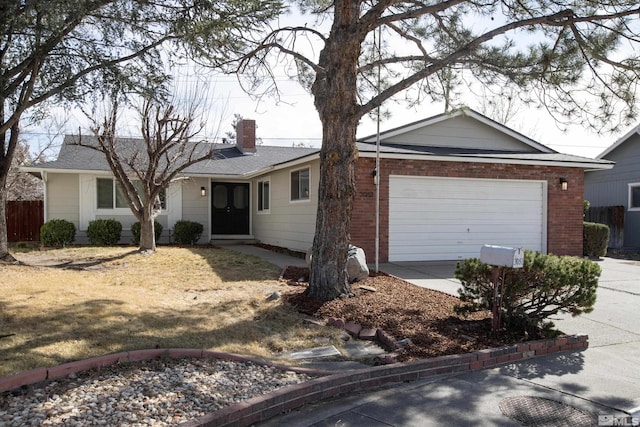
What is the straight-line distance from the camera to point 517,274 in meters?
5.61

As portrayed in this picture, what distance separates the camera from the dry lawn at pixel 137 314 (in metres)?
4.68

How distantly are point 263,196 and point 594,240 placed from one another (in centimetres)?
1043

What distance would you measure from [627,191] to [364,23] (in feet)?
52.6

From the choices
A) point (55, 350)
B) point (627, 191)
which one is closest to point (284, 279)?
point (55, 350)

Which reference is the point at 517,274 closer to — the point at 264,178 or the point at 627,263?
the point at 627,263

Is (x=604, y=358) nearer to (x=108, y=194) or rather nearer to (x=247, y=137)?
(x=108, y=194)

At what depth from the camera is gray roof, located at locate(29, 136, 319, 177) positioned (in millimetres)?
15857

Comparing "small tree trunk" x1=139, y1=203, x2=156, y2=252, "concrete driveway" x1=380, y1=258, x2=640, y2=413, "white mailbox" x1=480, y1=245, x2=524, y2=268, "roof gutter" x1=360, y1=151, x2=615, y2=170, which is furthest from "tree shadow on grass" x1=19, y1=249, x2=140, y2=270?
"white mailbox" x1=480, y1=245, x2=524, y2=268

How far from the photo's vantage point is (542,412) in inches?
151

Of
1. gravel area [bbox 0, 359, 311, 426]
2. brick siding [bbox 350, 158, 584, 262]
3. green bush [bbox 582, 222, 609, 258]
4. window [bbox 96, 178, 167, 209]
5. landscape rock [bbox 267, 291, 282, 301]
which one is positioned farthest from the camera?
window [bbox 96, 178, 167, 209]

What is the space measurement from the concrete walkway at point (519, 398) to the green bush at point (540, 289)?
477 mm

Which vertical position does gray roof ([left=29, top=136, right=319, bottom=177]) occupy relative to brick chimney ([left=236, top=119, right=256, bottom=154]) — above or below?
below

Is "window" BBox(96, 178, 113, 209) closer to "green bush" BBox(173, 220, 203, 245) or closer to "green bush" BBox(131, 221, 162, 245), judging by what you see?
"green bush" BBox(131, 221, 162, 245)

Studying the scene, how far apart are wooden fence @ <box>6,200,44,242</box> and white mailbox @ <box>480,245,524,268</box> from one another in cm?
1677
